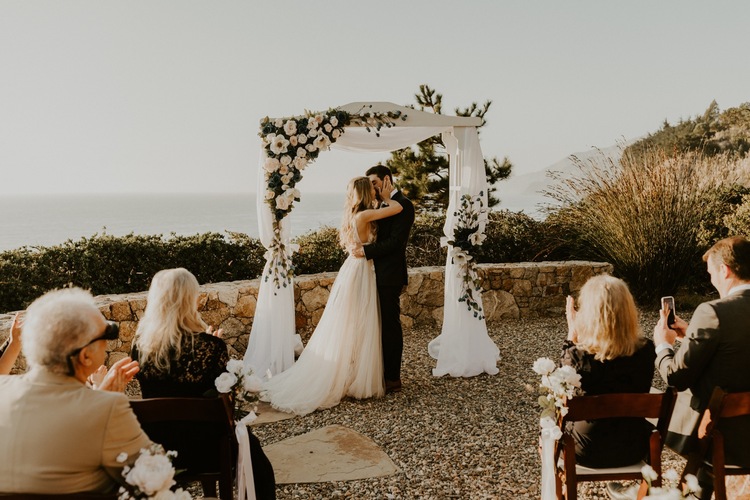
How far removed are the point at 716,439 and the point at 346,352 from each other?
2.79 meters

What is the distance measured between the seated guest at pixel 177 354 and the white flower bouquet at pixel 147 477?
2.95 feet

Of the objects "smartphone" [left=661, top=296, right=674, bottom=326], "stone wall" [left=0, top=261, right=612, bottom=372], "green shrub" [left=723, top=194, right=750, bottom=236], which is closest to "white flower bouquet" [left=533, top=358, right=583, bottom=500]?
"smartphone" [left=661, top=296, right=674, bottom=326]

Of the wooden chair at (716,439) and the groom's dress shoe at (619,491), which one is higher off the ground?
the wooden chair at (716,439)

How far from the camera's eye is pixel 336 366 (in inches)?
172

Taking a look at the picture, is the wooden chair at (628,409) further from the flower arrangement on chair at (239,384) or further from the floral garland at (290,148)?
the floral garland at (290,148)

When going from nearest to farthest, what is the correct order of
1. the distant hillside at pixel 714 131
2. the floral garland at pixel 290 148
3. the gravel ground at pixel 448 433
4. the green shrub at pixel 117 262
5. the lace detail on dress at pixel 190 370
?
the lace detail on dress at pixel 190 370 → the gravel ground at pixel 448 433 → the floral garland at pixel 290 148 → the green shrub at pixel 117 262 → the distant hillside at pixel 714 131

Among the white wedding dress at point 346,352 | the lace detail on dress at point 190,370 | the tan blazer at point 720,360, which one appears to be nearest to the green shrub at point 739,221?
the white wedding dress at point 346,352

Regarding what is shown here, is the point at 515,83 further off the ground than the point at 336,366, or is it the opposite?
the point at 515,83

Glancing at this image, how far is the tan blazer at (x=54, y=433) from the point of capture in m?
1.41

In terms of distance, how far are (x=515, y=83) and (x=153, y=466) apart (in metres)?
11.1

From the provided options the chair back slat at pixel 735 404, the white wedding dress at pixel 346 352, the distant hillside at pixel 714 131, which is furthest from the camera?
the distant hillside at pixel 714 131

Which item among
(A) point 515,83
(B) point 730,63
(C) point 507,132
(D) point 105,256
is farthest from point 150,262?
(B) point 730,63

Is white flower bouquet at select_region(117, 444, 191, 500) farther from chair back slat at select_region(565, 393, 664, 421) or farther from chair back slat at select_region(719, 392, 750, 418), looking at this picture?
chair back slat at select_region(719, 392, 750, 418)

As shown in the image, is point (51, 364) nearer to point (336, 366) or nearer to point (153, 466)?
point (153, 466)
